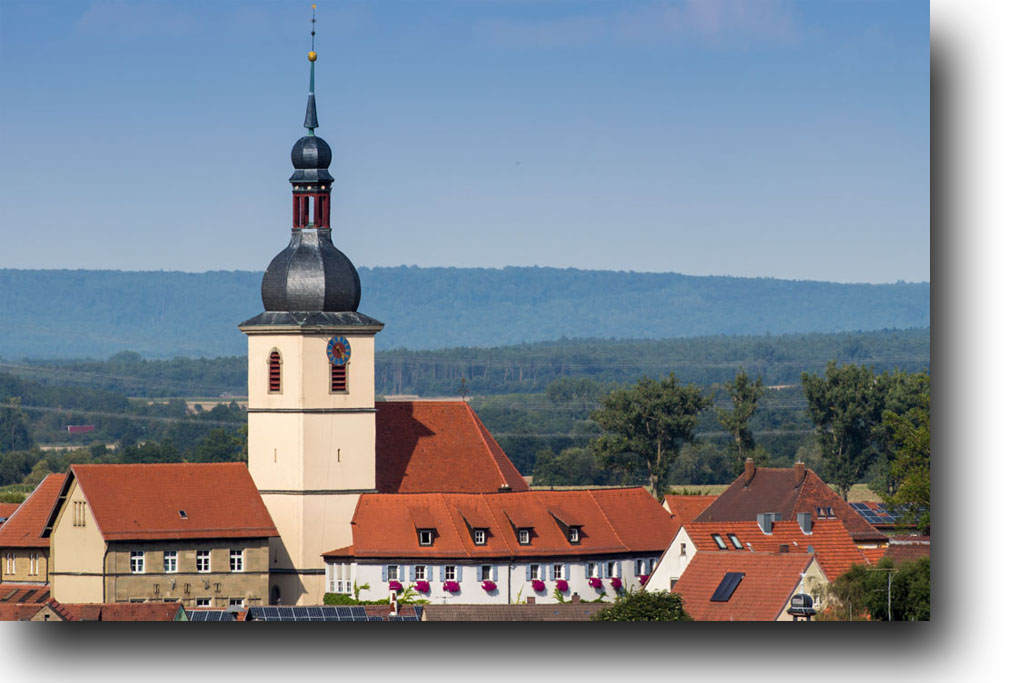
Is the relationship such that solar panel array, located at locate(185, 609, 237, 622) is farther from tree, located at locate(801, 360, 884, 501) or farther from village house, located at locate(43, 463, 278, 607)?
tree, located at locate(801, 360, 884, 501)

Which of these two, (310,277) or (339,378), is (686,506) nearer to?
(339,378)

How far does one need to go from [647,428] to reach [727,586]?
194 feet

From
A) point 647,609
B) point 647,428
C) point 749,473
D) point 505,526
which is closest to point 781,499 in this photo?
point 749,473

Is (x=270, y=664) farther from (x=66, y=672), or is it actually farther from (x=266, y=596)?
(x=266, y=596)

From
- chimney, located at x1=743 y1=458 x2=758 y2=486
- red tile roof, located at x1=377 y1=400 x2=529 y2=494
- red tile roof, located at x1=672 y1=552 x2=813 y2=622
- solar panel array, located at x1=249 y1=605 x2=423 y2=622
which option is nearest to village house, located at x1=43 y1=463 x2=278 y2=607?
red tile roof, located at x1=377 y1=400 x2=529 y2=494

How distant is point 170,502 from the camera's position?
185 feet

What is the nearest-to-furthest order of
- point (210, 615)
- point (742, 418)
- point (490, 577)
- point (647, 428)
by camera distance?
point (210, 615) < point (490, 577) < point (647, 428) < point (742, 418)

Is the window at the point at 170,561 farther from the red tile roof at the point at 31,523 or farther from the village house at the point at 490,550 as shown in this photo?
the red tile roof at the point at 31,523

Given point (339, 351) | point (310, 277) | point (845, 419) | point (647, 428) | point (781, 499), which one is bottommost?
point (781, 499)

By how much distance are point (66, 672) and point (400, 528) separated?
23.9 metres

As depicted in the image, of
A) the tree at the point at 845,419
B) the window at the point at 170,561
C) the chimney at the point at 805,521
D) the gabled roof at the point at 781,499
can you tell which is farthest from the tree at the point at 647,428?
the window at the point at 170,561

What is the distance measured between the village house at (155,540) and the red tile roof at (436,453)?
4448 millimetres

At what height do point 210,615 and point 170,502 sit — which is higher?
point 170,502

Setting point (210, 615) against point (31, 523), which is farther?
point (31, 523)
